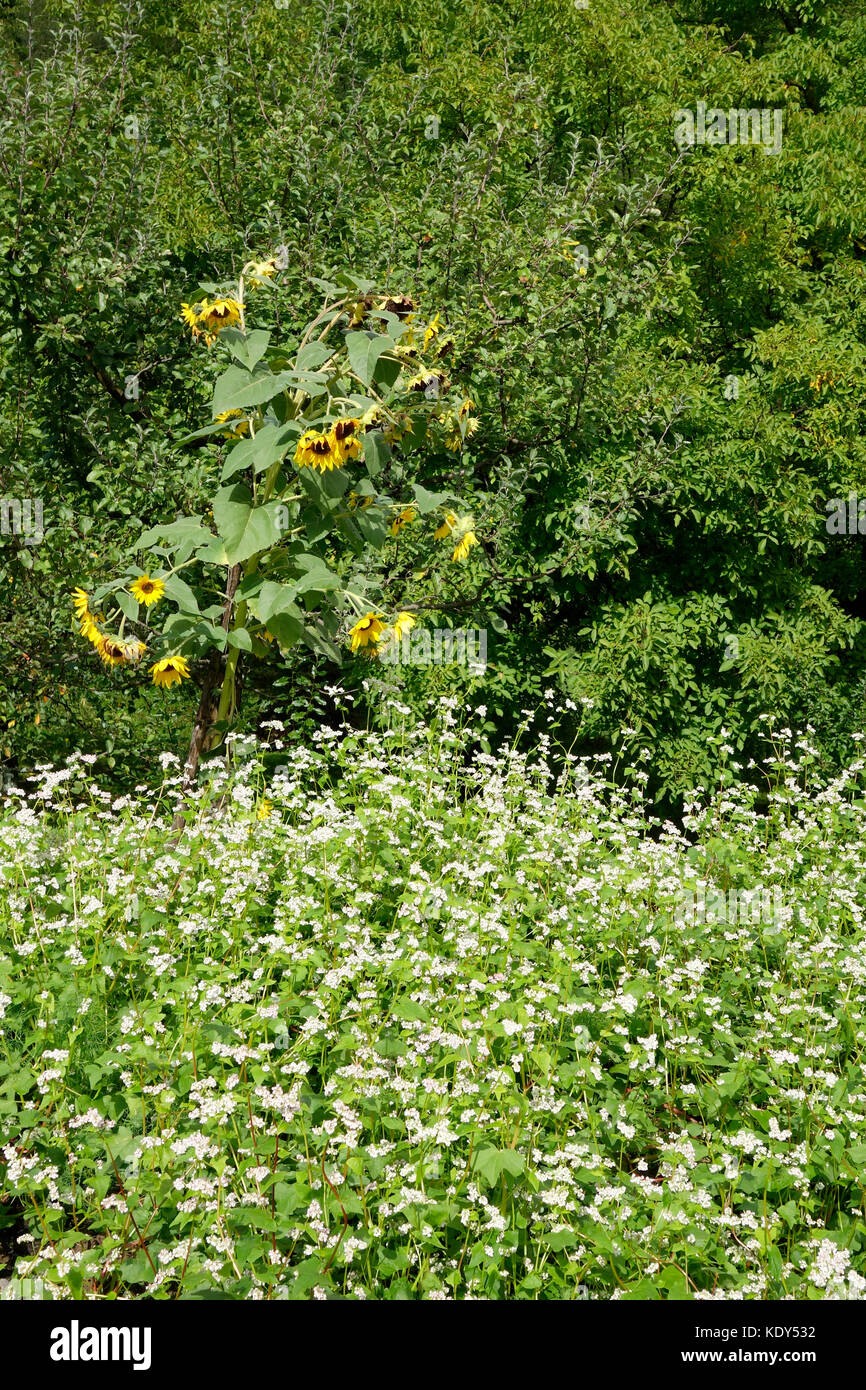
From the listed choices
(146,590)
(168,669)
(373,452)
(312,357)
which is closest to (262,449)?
(312,357)

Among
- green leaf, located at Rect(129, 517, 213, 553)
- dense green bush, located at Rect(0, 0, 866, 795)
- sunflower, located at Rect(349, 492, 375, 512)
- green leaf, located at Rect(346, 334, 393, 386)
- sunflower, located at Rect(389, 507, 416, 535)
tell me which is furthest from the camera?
dense green bush, located at Rect(0, 0, 866, 795)

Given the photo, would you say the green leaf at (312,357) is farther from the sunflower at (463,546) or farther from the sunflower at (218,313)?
the sunflower at (463,546)

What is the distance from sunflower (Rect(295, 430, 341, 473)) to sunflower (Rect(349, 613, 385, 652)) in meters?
0.45

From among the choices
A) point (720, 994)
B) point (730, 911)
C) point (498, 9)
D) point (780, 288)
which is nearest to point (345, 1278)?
point (720, 994)

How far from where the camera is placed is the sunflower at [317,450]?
295 centimetres

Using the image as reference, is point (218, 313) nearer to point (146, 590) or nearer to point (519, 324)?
point (146, 590)

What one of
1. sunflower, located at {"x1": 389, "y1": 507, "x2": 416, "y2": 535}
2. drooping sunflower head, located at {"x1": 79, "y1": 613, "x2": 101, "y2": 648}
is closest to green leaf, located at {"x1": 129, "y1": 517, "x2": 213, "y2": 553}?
drooping sunflower head, located at {"x1": 79, "y1": 613, "x2": 101, "y2": 648}

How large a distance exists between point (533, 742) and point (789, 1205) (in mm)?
3462

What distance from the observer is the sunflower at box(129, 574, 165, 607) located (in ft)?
10.2

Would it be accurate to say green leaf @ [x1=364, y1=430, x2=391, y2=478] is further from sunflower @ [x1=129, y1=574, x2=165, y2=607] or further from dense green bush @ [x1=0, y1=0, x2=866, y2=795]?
dense green bush @ [x1=0, y1=0, x2=866, y2=795]

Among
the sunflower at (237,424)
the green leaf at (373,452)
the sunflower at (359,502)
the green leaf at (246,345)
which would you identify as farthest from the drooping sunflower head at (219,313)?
the sunflower at (359,502)

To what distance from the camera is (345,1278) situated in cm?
194

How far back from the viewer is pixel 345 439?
2951 mm

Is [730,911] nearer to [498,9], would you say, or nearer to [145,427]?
[145,427]
